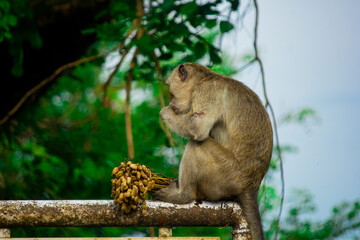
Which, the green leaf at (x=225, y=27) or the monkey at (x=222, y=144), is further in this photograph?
the green leaf at (x=225, y=27)

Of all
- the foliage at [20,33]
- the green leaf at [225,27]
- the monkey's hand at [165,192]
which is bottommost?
the monkey's hand at [165,192]

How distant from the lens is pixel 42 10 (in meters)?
5.74

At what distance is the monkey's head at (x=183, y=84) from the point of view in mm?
3425

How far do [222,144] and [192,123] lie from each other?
325 mm

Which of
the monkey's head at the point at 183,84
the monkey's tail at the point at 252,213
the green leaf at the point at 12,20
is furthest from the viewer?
the green leaf at the point at 12,20

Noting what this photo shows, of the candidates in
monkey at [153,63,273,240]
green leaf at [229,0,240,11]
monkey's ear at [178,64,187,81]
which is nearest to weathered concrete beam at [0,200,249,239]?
monkey at [153,63,273,240]

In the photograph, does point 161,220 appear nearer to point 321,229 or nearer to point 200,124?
point 200,124

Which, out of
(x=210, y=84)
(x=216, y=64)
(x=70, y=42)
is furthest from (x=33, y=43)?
(x=210, y=84)

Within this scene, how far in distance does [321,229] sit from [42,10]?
5268 millimetres

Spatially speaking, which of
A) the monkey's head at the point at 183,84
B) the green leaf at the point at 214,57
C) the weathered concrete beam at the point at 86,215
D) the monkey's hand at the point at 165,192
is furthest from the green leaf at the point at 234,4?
the weathered concrete beam at the point at 86,215

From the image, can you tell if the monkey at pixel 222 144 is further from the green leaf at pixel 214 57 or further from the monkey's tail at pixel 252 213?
the green leaf at pixel 214 57

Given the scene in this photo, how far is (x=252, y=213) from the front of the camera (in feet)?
9.09

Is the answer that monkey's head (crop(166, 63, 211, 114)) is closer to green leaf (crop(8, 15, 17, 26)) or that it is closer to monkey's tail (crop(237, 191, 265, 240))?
monkey's tail (crop(237, 191, 265, 240))

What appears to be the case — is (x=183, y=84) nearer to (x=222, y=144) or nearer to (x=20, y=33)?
(x=222, y=144)
